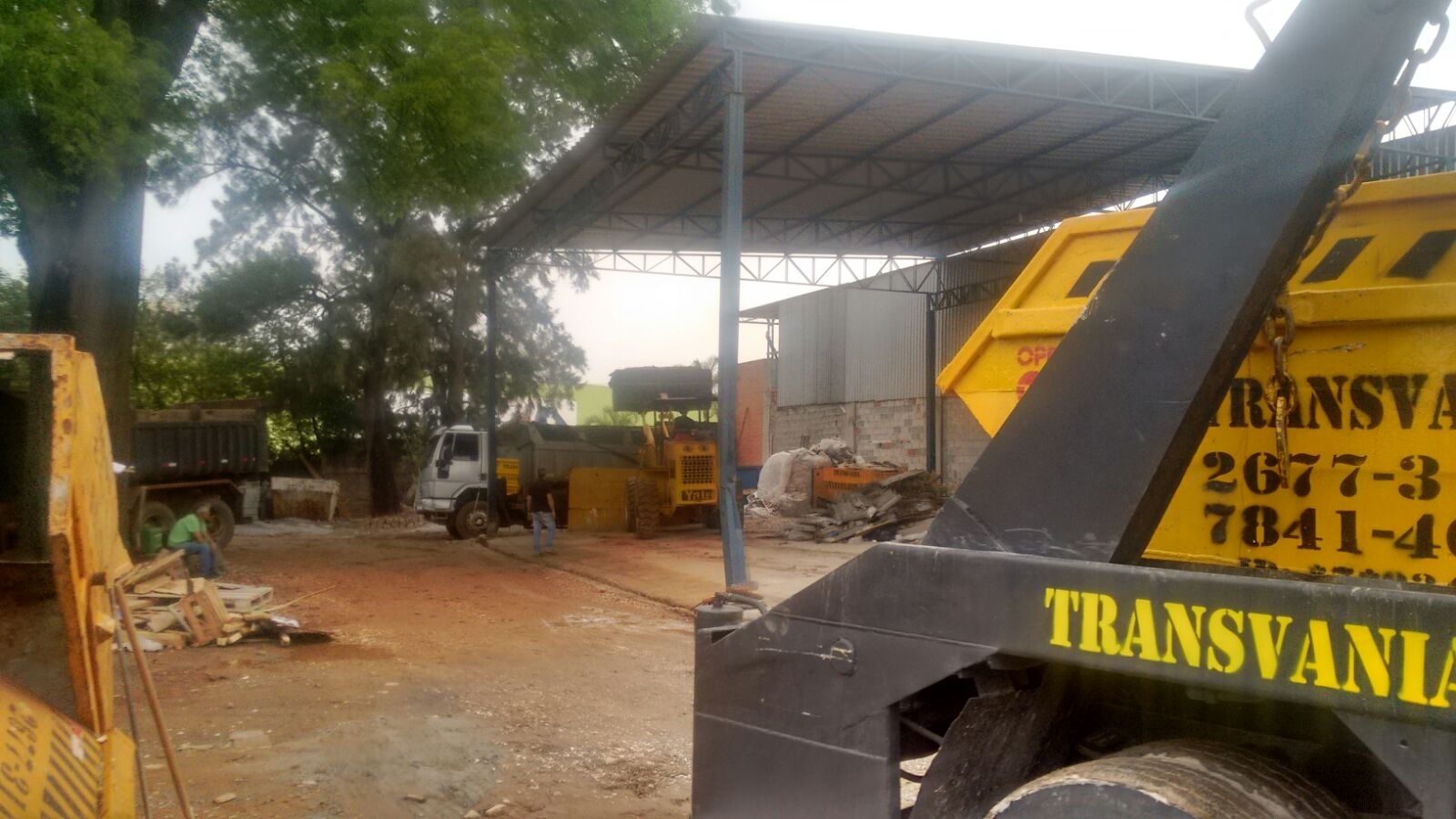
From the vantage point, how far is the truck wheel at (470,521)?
2441 centimetres

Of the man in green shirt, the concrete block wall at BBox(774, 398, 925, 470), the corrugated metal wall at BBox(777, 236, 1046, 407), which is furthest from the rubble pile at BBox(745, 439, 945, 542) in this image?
the man in green shirt

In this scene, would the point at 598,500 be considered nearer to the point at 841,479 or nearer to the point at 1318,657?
the point at 841,479

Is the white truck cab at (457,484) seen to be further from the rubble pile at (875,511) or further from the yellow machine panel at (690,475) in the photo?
the rubble pile at (875,511)

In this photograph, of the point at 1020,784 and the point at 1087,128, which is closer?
the point at 1020,784

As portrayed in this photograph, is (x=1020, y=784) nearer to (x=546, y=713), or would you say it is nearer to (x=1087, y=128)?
(x=546, y=713)

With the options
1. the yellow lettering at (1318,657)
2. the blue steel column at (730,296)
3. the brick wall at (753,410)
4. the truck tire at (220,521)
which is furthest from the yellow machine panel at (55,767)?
the brick wall at (753,410)

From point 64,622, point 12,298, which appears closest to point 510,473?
point 12,298

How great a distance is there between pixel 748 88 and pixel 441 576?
29.9 feet

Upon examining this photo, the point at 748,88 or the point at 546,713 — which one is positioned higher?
the point at 748,88

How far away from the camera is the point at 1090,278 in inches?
125

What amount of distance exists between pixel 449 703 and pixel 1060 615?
664 cm

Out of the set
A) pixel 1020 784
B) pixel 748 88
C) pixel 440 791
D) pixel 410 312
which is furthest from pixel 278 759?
pixel 410 312

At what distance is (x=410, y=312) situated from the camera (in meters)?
30.6

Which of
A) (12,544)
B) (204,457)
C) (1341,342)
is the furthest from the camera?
(204,457)
